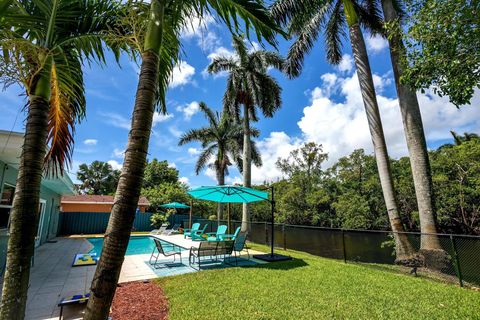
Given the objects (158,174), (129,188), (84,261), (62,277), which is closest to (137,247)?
(84,261)

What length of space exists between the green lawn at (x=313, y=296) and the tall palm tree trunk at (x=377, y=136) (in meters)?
1.20

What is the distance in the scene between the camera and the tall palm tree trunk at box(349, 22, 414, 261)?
23.7ft

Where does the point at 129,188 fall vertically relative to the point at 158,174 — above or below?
below

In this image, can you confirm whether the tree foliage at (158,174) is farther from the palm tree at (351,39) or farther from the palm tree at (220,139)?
the palm tree at (351,39)

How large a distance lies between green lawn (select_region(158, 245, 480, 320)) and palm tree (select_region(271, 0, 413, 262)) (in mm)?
2419

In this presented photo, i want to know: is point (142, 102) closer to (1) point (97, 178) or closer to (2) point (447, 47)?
(2) point (447, 47)

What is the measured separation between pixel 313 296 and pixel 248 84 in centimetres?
1233

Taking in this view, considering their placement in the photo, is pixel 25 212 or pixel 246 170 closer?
pixel 25 212

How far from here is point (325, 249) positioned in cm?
1747

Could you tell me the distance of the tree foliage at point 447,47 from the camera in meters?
3.48

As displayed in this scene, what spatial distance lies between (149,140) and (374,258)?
15779mm

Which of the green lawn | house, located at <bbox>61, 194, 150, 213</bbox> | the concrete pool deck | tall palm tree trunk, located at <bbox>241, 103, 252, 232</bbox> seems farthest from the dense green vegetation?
house, located at <bbox>61, 194, 150, 213</bbox>

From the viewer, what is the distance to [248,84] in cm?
1452

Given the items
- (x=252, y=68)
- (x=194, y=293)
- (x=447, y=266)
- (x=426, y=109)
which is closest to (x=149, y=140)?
(x=194, y=293)
